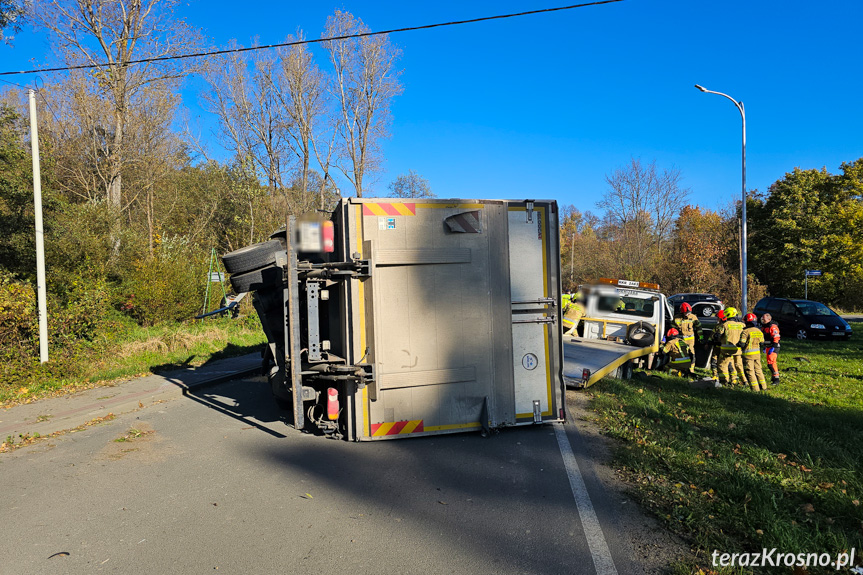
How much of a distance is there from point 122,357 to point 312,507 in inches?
360

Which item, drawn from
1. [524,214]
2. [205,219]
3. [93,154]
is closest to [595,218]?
[205,219]

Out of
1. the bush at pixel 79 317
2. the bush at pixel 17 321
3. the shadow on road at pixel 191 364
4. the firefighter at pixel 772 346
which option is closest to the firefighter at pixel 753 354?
the firefighter at pixel 772 346

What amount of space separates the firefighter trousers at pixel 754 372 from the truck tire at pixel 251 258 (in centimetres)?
835

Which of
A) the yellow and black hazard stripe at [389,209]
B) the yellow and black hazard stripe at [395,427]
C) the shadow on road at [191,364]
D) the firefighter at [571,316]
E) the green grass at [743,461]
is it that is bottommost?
the green grass at [743,461]

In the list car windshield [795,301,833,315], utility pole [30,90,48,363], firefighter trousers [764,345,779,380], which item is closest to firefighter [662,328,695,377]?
firefighter trousers [764,345,779,380]

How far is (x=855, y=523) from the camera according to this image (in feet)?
11.9

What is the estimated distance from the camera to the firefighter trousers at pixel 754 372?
30.2 ft

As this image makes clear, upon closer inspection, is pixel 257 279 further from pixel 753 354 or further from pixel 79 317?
pixel 753 354

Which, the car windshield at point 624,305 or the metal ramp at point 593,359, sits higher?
the car windshield at point 624,305

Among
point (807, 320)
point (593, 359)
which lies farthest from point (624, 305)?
point (807, 320)

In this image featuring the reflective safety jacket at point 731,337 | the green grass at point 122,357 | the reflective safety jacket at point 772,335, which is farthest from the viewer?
the reflective safety jacket at point 772,335

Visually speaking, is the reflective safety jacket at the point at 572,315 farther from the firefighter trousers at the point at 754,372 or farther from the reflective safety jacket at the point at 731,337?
the firefighter trousers at the point at 754,372

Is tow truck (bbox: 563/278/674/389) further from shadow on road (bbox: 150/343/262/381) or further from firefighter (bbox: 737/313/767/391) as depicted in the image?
shadow on road (bbox: 150/343/262/381)

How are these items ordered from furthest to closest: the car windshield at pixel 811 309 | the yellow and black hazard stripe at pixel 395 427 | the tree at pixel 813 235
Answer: the tree at pixel 813 235 → the car windshield at pixel 811 309 → the yellow and black hazard stripe at pixel 395 427
